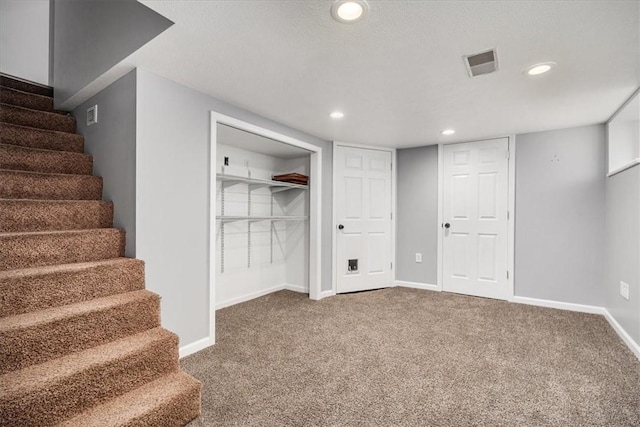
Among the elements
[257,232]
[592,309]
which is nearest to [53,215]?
[257,232]

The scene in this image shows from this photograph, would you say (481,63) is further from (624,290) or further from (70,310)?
(70,310)

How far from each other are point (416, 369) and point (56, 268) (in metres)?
2.36

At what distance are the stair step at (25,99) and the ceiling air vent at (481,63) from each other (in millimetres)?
3638

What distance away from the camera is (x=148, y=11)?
1773mm

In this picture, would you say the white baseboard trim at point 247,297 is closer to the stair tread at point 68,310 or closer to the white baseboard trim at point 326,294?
the white baseboard trim at point 326,294

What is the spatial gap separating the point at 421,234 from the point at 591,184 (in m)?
1.91

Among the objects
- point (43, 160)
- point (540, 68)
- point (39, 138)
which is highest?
point (540, 68)

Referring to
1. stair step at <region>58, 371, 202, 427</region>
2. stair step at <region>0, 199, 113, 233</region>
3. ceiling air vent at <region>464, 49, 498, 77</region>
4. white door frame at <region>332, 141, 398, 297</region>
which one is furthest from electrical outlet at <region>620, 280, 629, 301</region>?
stair step at <region>0, 199, 113, 233</region>

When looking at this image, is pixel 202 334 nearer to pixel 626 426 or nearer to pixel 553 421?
pixel 553 421

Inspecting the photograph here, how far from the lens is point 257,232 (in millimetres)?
4012

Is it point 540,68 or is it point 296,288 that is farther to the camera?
point 296,288

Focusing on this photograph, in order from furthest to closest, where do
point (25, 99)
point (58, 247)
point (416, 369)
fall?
point (25, 99), point (416, 369), point (58, 247)

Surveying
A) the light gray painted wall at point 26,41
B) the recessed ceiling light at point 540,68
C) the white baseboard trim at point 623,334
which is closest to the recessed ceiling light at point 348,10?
the recessed ceiling light at point 540,68

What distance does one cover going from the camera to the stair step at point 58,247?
1797 mm
